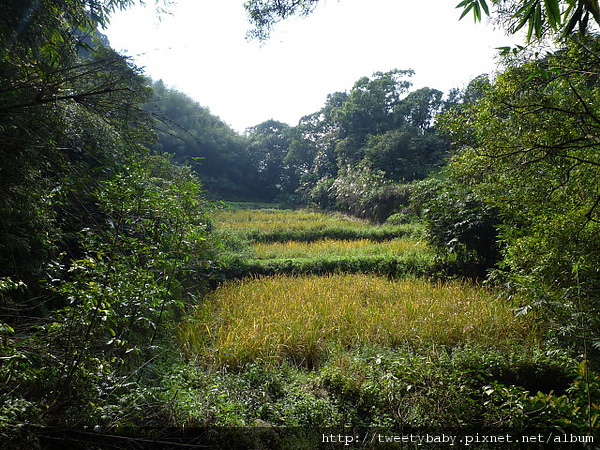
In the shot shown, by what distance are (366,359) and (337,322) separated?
105 cm

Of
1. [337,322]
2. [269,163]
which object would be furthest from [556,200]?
[269,163]

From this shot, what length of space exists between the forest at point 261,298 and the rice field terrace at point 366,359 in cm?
2

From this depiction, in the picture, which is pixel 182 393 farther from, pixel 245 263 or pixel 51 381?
pixel 245 263

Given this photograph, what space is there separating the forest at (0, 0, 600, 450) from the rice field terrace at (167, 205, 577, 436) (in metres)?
0.02

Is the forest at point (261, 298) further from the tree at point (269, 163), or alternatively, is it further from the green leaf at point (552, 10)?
the tree at point (269, 163)

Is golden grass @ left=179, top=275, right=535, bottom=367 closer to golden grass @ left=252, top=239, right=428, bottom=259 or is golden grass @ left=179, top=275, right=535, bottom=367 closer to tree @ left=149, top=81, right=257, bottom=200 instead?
golden grass @ left=252, top=239, right=428, bottom=259

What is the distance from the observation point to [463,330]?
409 cm

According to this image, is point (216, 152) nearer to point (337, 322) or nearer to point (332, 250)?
point (332, 250)

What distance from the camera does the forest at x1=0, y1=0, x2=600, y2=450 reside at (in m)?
1.86

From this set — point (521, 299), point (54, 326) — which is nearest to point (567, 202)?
point (521, 299)

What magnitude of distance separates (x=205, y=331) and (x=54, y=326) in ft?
8.33

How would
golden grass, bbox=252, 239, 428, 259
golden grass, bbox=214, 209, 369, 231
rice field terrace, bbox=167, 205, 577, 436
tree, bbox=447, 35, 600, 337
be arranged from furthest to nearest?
golden grass, bbox=214, 209, 369, 231 → golden grass, bbox=252, 239, 428, 259 → tree, bbox=447, 35, 600, 337 → rice field terrace, bbox=167, 205, 577, 436

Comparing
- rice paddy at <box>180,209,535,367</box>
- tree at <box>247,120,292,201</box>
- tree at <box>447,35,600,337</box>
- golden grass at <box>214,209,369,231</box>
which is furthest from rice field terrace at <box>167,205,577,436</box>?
tree at <box>247,120,292,201</box>

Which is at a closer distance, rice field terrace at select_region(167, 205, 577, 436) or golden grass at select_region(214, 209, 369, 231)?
rice field terrace at select_region(167, 205, 577, 436)
